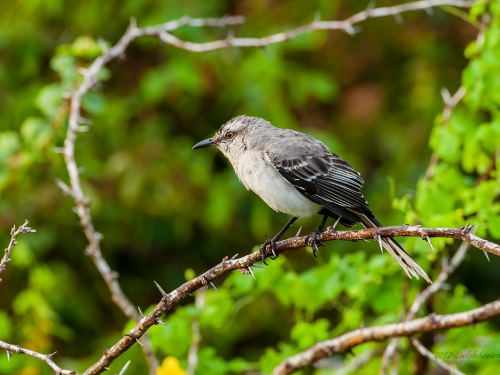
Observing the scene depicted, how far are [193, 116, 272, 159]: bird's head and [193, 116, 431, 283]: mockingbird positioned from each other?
0.06 ft

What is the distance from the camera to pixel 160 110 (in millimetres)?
8648

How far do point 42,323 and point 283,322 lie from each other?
2.80 meters

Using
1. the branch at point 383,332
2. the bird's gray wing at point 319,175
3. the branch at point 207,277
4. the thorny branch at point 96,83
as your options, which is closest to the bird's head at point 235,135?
A: the bird's gray wing at point 319,175

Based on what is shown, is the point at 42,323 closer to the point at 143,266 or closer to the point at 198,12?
the point at 143,266

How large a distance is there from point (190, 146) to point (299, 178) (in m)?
3.15

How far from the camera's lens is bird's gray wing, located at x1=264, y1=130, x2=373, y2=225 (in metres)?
5.10

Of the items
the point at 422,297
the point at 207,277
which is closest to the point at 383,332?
the point at 422,297

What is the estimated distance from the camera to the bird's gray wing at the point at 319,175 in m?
5.10

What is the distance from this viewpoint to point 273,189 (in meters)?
5.20

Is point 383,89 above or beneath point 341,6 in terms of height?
beneath

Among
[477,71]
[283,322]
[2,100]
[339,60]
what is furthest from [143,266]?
[477,71]

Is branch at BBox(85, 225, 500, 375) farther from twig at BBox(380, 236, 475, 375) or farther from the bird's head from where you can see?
the bird's head

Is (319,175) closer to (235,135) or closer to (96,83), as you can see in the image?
(235,135)

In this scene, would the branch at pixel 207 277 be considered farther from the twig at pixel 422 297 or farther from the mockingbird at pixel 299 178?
the twig at pixel 422 297
